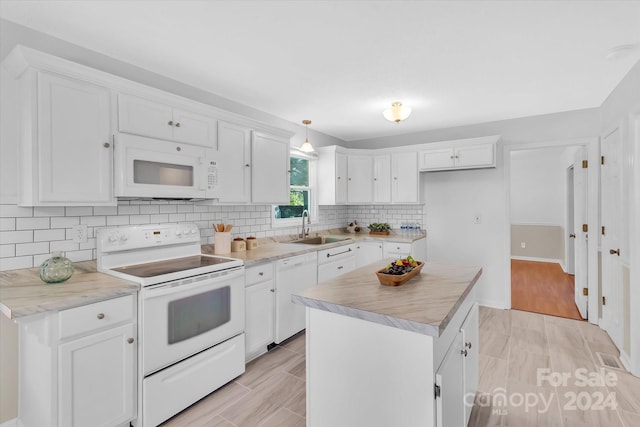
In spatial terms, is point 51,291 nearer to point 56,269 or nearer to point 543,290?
point 56,269

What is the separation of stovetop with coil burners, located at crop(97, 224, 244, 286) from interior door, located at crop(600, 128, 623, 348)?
11.3 feet

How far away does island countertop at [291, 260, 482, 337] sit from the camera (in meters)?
1.30

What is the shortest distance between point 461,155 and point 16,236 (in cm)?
440

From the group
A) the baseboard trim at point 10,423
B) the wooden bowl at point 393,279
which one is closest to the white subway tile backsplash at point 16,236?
the baseboard trim at point 10,423

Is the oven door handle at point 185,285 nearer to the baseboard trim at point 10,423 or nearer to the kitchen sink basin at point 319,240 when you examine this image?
the baseboard trim at point 10,423

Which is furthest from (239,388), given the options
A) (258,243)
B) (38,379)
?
(258,243)

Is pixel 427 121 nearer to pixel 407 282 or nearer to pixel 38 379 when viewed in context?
pixel 407 282

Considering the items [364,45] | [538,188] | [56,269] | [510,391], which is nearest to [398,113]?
[364,45]

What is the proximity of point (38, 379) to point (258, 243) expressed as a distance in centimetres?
211

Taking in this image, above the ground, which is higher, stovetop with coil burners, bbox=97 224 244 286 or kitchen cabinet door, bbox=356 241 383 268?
stovetop with coil burners, bbox=97 224 244 286

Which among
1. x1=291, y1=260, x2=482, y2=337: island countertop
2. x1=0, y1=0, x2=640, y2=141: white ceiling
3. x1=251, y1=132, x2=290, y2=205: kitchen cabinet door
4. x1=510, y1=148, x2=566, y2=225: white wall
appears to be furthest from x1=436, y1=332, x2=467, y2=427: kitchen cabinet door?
x1=510, y1=148, x2=566, y2=225: white wall

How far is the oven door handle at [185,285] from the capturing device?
195 centimetres

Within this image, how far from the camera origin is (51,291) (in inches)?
68.2

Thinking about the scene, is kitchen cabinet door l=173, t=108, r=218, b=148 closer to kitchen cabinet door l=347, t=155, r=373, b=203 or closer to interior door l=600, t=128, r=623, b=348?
kitchen cabinet door l=347, t=155, r=373, b=203
